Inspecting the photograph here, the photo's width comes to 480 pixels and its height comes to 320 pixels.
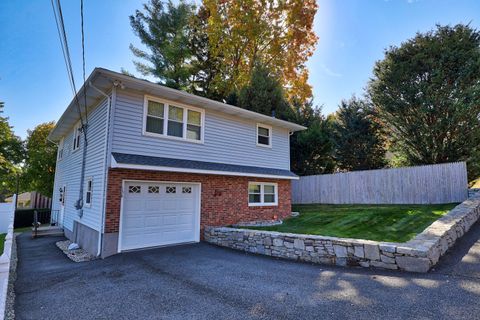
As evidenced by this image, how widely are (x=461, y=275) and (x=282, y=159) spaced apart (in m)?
8.79

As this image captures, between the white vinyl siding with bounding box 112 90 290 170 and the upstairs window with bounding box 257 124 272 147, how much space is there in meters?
0.23

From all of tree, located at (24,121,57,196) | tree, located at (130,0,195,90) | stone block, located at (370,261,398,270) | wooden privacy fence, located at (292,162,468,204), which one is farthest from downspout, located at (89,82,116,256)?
tree, located at (24,121,57,196)

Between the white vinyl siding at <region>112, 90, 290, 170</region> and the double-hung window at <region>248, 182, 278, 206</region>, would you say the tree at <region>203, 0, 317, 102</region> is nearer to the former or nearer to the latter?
the white vinyl siding at <region>112, 90, 290, 170</region>

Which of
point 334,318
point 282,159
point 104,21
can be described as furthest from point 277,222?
point 104,21

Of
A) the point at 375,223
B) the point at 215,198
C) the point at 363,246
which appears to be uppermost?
the point at 215,198

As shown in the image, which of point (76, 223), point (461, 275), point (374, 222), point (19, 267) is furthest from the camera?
point (76, 223)

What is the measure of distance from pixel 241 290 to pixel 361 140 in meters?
15.8

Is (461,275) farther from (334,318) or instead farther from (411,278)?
(334,318)

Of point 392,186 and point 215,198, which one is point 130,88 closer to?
point 215,198

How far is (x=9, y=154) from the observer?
72.7 ft

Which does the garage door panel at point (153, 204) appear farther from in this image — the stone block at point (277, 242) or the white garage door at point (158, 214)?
the stone block at point (277, 242)

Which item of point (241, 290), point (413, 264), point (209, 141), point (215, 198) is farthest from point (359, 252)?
point (209, 141)

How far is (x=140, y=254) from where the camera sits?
298 inches

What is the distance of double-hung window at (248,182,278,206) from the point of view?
11292 millimetres
